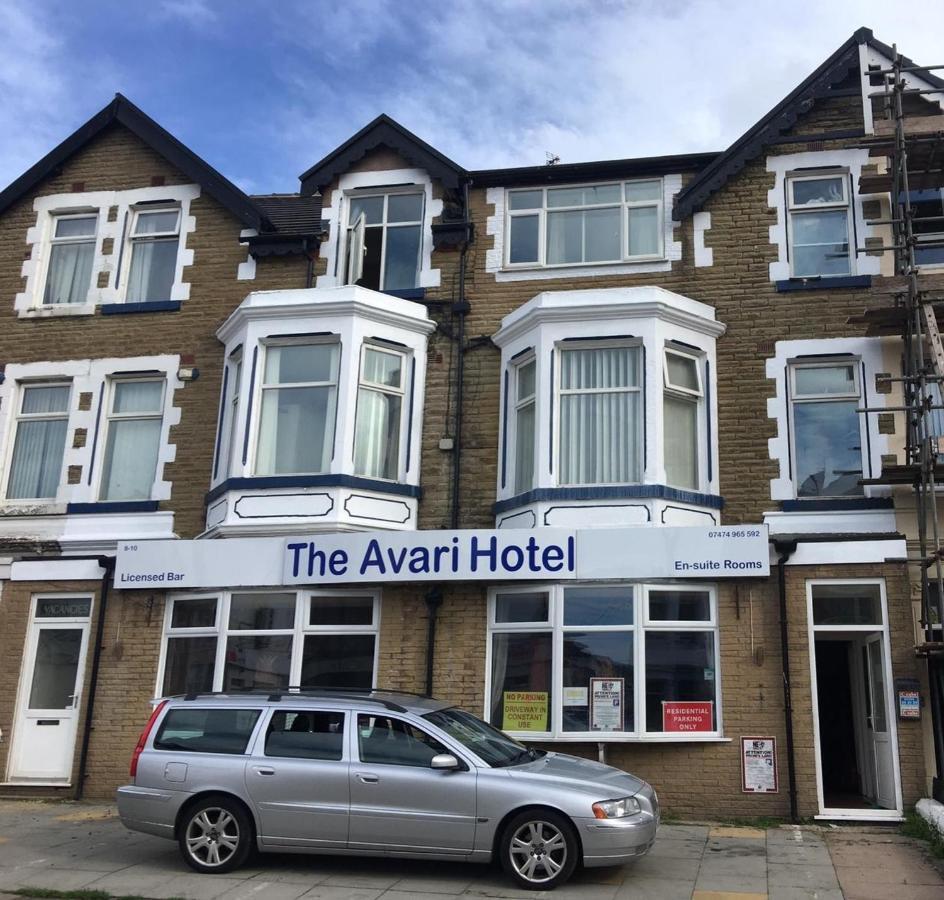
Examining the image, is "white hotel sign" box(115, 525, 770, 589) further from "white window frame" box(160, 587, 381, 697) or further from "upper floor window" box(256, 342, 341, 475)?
"upper floor window" box(256, 342, 341, 475)

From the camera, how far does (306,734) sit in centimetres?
914

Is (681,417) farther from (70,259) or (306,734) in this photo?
(70,259)

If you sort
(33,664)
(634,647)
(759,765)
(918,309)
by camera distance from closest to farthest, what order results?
(759,765)
(918,309)
(634,647)
(33,664)

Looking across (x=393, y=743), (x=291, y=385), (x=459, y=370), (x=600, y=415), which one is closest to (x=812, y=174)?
(x=600, y=415)

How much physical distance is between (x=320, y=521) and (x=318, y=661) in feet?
5.81

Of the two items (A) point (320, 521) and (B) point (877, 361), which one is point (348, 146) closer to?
(A) point (320, 521)

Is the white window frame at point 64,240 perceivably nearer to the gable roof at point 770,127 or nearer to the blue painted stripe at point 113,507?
the blue painted stripe at point 113,507

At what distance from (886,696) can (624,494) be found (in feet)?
12.0

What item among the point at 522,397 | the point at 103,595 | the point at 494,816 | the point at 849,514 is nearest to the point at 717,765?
the point at 849,514

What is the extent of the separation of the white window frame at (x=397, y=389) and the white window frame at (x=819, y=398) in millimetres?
4896

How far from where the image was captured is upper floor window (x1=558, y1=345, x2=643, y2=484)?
42.1ft

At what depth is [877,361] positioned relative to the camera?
1274 centimetres

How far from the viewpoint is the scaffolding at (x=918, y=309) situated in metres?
11.2

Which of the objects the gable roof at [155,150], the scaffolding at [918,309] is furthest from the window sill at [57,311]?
the scaffolding at [918,309]
